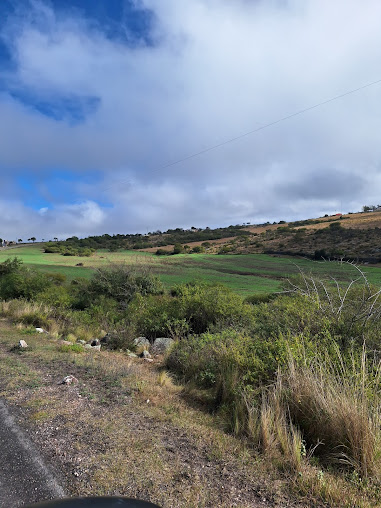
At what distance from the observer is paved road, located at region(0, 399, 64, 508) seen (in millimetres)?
2867

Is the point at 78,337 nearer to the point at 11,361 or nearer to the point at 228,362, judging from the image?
the point at 11,361

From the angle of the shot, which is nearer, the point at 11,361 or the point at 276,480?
the point at 276,480

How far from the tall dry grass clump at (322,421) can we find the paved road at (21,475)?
2.40 m

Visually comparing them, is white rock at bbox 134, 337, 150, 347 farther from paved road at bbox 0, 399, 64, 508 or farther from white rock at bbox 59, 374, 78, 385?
paved road at bbox 0, 399, 64, 508

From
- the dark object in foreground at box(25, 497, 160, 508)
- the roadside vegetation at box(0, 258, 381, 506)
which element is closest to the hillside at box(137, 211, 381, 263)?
the roadside vegetation at box(0, 258, 381, 506)

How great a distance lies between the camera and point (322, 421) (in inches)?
156

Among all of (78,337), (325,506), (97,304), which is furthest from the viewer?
(97,304)

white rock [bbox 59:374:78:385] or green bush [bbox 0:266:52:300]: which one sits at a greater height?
green bush [bbox 0:266:52:300]

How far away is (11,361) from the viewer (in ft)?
24.7

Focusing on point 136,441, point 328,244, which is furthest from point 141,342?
point 328,244

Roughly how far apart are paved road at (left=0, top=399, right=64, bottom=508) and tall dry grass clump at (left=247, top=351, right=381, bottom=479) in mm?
2400

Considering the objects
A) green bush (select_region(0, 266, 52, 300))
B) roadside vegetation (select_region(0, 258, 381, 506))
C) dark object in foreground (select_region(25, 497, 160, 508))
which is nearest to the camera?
dark object in foreground (select_region(25, 497, 160, 508))

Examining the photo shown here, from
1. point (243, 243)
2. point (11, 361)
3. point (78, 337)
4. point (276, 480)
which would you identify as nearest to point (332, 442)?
point (276, 480)

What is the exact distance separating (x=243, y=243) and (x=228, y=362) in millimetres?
67887
